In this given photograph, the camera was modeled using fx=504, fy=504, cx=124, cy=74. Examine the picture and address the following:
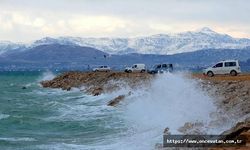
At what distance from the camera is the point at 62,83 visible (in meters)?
75.2

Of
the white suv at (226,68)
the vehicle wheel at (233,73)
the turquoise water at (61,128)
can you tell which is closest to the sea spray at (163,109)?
the turquoise water at (61,128)

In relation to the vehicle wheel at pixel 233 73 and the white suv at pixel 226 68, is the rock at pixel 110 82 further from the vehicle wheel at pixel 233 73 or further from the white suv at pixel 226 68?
the vehicle wheel at pixel 233 73

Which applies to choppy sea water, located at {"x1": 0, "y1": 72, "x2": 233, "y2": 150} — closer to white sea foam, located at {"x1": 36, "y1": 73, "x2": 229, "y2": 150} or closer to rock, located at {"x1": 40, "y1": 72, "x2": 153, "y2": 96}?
white sea foam, located at {"x1": 36, "y1": 73, "x2": 229, "y2": 150}

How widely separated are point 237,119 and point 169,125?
347 centimetres

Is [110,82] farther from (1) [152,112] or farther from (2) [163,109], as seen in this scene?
(2) [163,109]

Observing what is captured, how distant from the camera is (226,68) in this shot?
42562 millimetres

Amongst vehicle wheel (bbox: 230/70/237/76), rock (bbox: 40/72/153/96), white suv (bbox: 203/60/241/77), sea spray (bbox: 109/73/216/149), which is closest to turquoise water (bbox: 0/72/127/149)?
sea spray (bbox: 109/73/216/149)

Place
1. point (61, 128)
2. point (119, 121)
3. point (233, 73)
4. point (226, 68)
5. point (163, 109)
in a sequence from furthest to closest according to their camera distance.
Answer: point (226, 68)
point (233, 73)
point (163, 109)
point (119, 121)
point (61, 128)

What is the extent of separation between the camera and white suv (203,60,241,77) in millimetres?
42188

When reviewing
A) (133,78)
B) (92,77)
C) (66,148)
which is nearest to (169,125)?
(66,148)

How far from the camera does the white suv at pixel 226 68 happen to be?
42188 millimetres

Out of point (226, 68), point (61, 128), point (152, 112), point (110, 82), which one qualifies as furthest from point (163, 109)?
point (110, 82)

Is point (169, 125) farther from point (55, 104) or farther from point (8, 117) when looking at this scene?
point (55, 104)

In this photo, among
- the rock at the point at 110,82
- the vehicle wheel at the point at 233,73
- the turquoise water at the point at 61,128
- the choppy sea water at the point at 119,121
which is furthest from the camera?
the rock at the point at 110,82
